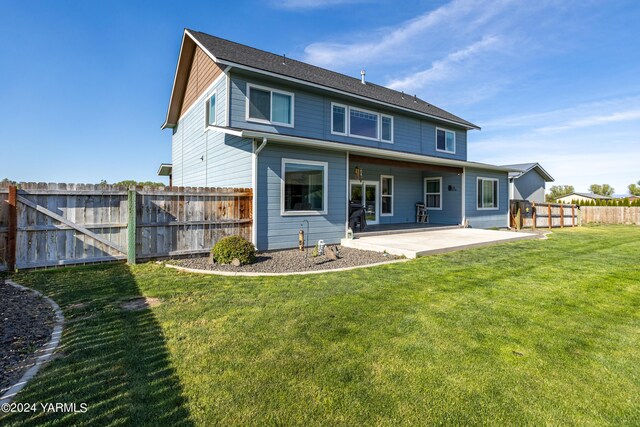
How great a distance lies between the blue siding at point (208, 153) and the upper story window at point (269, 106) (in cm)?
84

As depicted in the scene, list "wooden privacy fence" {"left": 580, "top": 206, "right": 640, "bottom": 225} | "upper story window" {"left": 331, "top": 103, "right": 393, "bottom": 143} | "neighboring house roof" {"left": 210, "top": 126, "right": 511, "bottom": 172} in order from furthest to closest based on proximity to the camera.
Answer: "wooden privacy fence" {"left": 580, "top": 206, "right": 640, "bottom": 225} < "upper story window" {"left": 331, "top": 103, "right": 393, "bottom": 143} < "neighboring house roof" {"left": 210, "top": 126, "right": 511, "bottom": 172}

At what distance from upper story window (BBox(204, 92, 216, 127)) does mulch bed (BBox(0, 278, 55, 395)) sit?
738cm

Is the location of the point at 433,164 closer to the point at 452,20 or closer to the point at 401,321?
the point at 452,20

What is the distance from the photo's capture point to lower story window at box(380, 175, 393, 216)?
46.1ft

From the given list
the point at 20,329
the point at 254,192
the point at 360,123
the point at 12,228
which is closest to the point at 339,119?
the point at 360,123

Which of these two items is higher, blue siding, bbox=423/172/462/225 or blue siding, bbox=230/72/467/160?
blue siding, bbox=230/72/467/160

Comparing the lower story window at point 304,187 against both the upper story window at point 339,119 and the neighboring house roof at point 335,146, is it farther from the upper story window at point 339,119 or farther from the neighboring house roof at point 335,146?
the upper story window at point 339,119

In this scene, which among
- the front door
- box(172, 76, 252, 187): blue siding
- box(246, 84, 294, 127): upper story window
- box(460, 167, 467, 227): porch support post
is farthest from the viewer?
box(460, 167, 467, 227): porch support post

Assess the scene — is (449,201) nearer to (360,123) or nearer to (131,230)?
(360,123)

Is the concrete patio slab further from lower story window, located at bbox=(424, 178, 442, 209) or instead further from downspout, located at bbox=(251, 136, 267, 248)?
lower story window, located at bbox=(424, 178, 442, 209)

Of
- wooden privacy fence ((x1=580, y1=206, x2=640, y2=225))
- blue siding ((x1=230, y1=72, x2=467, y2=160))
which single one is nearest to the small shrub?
blue siding ((x1=230, y1=72, x2=467, y2=160))

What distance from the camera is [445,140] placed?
15734mm

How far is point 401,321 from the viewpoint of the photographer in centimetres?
359

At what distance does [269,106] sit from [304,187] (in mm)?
3209
